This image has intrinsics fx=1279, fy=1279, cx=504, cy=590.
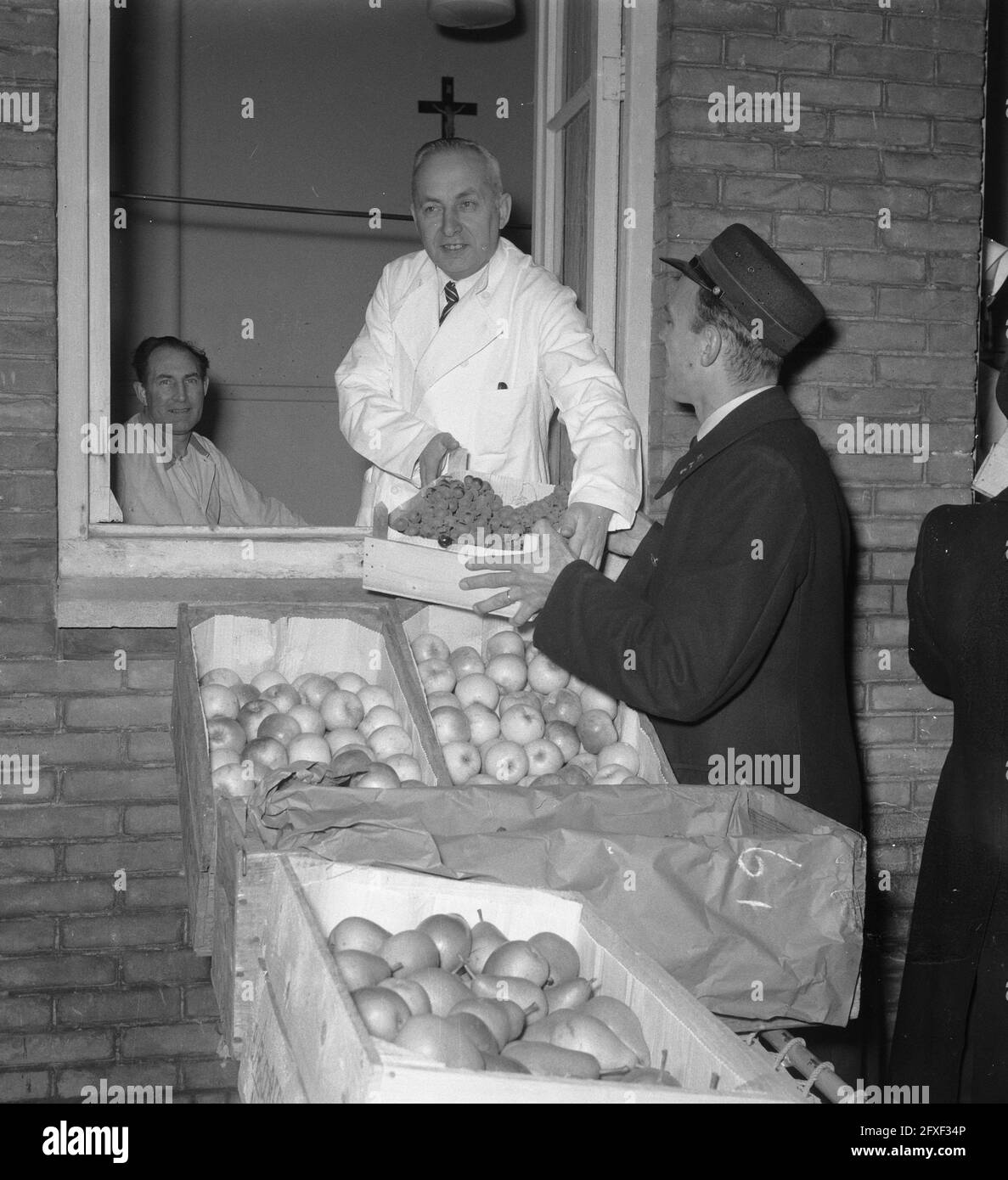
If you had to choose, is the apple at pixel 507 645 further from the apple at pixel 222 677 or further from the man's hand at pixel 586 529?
the apple at pixel 222 677

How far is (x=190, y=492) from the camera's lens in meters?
4.54

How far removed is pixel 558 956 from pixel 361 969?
287 millimetres

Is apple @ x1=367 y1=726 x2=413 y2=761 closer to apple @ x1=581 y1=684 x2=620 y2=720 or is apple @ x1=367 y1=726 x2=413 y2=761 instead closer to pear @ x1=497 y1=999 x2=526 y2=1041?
apple @ x1=581 y1=684 x2=620 y2=720

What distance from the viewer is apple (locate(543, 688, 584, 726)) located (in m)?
2.84

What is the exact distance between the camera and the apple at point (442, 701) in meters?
2.74

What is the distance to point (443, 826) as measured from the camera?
6.66 ft

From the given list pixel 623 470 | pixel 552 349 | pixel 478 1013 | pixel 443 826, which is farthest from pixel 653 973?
pixel 552 349

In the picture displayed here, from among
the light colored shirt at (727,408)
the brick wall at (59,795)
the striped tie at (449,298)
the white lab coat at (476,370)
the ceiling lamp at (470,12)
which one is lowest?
the brick wall at (59,795)

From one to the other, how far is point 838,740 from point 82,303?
2.11 meters

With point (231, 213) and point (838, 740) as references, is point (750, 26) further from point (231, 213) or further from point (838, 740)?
point (231, 213)

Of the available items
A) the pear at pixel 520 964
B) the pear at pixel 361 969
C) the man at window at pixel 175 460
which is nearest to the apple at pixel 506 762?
the pear at pixel 520 964

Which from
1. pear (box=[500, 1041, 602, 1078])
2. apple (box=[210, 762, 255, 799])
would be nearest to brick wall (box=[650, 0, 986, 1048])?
apple (box=[210, 762, 255, 799])

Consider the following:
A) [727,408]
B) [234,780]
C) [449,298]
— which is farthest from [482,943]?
[449,298]

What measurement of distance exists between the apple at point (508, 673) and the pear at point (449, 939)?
3.95 feet
